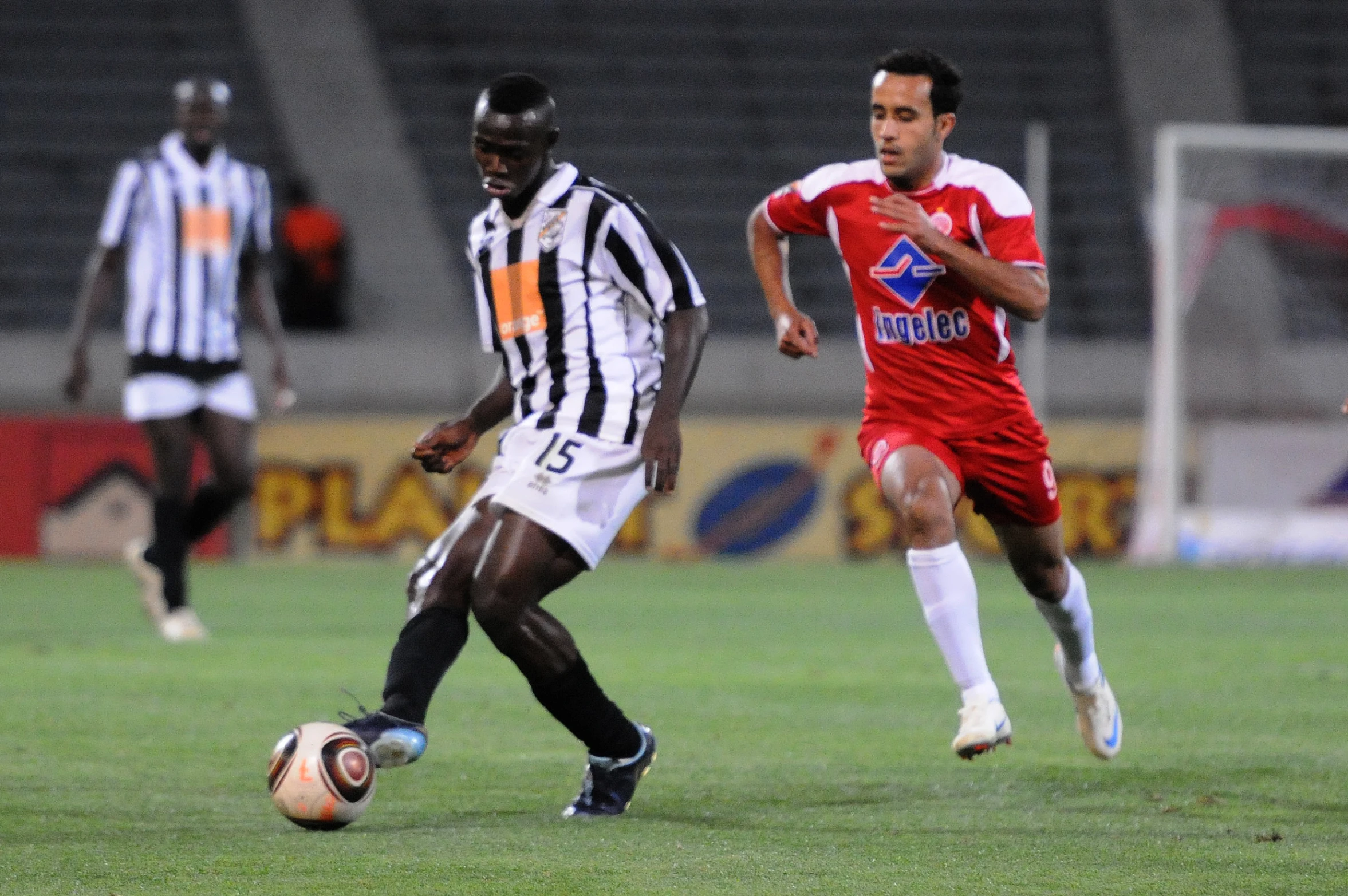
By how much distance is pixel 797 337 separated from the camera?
5.22m

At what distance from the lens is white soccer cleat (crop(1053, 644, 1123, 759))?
18.3ft

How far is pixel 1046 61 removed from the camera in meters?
21.6

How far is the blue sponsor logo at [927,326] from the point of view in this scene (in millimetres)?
5379

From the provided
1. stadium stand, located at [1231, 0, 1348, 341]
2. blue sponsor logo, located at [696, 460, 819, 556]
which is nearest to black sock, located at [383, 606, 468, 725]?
blue sponsor logo, located at [696, 460, 819, 556]

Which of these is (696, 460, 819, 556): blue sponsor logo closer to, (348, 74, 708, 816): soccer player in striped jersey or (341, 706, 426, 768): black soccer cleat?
(348, 74, 708, 816): soccer player in striped jersey

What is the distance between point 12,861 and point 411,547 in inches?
444

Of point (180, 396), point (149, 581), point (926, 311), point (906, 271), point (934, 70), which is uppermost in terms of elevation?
point (934, 70)

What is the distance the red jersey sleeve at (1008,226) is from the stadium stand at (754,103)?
13.7 meters

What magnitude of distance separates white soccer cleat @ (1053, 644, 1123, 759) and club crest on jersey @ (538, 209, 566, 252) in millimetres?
1858

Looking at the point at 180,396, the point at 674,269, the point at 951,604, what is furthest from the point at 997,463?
the point at 180,396

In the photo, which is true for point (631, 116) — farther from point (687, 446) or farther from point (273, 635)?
point (273, 635)

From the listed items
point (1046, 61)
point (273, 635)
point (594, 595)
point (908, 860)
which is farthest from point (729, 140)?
point (908, 860)

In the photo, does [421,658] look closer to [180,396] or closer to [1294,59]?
[180,396]

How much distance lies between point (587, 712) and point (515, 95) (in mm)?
1351
